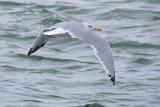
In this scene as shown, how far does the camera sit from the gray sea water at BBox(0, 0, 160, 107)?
8539 millimetres

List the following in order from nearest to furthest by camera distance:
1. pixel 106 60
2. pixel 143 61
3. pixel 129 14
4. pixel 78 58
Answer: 1. pixel 106 60
2. pixel 143 61
3. pixel 78 58
4. pixel 129 14

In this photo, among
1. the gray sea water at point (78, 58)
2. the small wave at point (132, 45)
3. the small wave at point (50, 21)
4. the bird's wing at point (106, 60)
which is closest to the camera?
the bird's wing at point (106, 60)

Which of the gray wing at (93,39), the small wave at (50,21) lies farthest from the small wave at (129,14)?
the gray wing at (93,39)

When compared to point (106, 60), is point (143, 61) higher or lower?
lower

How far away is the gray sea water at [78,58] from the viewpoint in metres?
8.54

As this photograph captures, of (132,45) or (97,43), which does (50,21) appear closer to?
(132,45)

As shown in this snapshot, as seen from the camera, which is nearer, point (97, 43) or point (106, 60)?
point (106, 60)

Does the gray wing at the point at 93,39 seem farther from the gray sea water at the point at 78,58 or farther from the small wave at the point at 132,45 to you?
the small wave at the point at 132,45

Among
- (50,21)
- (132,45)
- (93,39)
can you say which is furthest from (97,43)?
(50,21)

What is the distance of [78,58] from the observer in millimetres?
10680

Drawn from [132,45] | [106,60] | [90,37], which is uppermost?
[90,37]

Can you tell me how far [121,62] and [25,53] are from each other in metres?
1.44

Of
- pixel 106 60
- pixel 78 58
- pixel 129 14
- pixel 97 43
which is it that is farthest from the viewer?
pixel 129 14

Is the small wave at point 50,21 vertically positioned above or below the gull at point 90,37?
below
